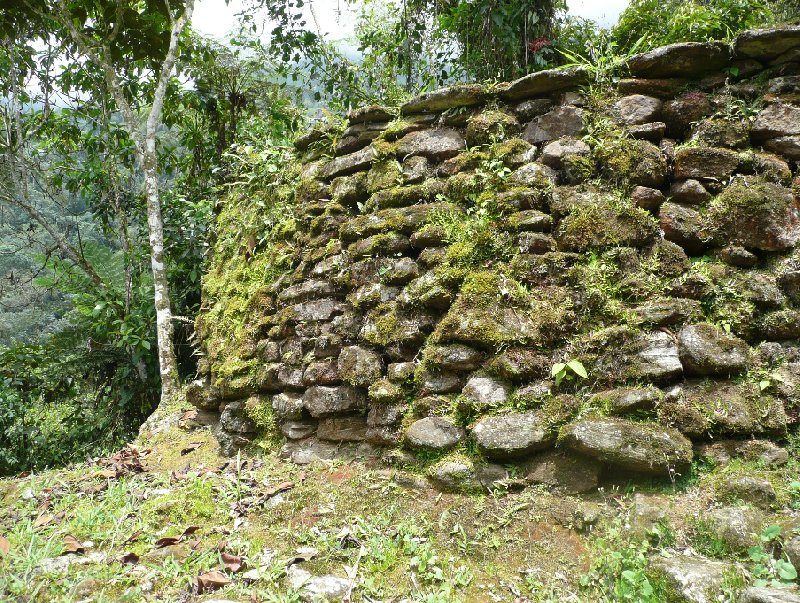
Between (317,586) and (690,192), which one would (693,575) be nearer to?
(317,586)

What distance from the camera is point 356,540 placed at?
2926 mm

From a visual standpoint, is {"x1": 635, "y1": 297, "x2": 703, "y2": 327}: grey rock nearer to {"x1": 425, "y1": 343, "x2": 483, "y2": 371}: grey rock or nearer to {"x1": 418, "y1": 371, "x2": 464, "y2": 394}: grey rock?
{"x1": 425, "y1": 343, "x2": 483, "y2": 371}: grey rock

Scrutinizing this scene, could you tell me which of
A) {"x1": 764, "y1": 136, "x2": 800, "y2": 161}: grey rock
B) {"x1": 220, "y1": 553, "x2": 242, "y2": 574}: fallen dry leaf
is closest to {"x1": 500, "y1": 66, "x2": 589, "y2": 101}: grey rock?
{"x1": 764, "y1": 136, "x2": 800, "y2": 161}: grey rock

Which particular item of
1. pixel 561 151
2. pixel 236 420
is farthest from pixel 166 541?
pixel 561 151

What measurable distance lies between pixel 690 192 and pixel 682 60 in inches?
39.3

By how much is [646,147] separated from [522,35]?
6.24 feet

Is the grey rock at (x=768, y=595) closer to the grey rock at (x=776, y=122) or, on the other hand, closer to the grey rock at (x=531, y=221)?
the grey rock at (x=531, y=221)

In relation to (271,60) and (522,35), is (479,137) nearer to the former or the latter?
(522,35)

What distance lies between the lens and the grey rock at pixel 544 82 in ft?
13.0

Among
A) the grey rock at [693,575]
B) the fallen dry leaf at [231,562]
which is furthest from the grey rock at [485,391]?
the fallen dry leaf at [231,562]

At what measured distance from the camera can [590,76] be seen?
13.0 feet

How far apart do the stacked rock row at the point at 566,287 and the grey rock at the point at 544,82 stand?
2 centimetres

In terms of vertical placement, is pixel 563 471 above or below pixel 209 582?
→ above

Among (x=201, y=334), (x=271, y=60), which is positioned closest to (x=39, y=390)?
(x=201, y=334)
